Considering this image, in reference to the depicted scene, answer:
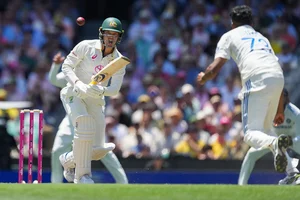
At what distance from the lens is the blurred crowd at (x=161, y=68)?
14.3 meters

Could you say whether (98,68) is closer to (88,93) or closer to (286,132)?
(88,93)

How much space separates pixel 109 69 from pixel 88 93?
0.30 meters

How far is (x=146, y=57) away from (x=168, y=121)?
8.88 feet

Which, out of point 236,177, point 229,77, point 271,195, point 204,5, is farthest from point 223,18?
point 271,195

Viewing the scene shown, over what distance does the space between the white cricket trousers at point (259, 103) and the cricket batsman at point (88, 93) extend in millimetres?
1299

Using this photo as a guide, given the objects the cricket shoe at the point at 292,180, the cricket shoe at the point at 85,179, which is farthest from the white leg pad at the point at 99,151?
the cricket shoe at the point at 292,180

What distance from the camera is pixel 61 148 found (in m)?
12.1

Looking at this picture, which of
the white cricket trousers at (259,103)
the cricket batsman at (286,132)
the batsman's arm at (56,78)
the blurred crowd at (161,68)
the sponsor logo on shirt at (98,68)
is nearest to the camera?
the white cricket trousers at (259,103)

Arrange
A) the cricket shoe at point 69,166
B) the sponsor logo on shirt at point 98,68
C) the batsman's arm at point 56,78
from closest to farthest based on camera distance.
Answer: the sponsor logo on shirt at point 98,68, the cricket shoe at point 69,166, the batsman's arm at point 56,78

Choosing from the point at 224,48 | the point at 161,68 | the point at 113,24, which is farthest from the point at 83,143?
the point at 161,68

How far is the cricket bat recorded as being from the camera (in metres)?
9.99

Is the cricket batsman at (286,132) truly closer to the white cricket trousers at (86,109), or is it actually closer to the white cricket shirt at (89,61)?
the white cricket trousers at (86,109)

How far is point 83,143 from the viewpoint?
10.2 metres

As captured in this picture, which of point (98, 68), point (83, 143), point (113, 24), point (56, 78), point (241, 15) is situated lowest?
point (83, 143)
